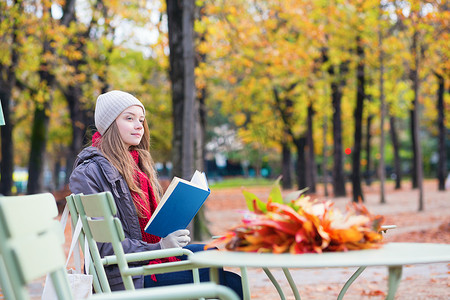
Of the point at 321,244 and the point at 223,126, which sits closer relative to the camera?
the point at 321,244

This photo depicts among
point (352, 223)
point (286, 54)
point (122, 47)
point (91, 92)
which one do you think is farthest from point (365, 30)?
point (352, 223)

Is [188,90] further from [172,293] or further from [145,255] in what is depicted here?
[172,293]

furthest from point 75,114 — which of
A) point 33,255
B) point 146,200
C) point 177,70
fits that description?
point 33,255

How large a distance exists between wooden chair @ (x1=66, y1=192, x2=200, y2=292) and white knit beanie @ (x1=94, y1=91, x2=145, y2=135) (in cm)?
85

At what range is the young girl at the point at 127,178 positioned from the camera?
3848 millimetres

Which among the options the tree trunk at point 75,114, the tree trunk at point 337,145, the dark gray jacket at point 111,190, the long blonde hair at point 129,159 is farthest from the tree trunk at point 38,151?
the dark gray jacket at point 111,190

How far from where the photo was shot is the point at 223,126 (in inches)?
2106

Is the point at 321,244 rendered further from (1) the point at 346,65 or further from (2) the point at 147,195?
(1) the point at 346,65

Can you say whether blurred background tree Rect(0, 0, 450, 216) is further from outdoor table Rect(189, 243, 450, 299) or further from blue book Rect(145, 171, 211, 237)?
outdoor table Rect(189, 243, 450, 299)

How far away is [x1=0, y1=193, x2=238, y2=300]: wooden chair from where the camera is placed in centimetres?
205

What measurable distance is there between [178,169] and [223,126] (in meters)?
41.2

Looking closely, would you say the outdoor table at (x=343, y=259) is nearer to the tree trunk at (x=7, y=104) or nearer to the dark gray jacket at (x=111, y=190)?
the dark gray jacket at (x=111, y=190)

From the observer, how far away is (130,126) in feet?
14.5

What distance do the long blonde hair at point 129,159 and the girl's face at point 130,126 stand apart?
0.03m
